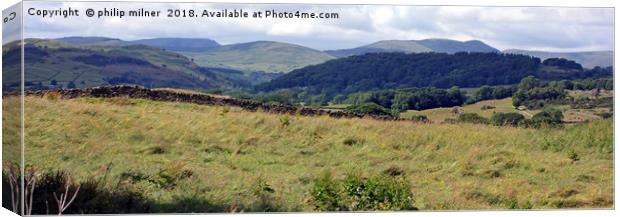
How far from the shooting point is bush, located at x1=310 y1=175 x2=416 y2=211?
19.7 metres

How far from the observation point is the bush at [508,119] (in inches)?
843

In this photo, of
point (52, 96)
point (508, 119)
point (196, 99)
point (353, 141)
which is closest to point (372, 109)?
point (353, 141)

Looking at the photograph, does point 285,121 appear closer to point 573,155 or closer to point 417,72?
point 417,72

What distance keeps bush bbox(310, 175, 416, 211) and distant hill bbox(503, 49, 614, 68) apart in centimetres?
360

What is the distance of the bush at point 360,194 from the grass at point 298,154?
24cm

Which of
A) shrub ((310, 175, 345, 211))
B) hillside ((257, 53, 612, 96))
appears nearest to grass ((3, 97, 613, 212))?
shrub ((310, 175, 345, 211))

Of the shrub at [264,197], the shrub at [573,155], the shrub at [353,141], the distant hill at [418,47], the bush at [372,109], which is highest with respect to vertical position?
the distant hill at [418,47]

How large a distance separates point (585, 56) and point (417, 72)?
2.98m

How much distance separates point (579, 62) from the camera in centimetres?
2178

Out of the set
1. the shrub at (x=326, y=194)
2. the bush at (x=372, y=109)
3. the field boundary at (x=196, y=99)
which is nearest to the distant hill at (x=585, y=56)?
the bush at (x=372, y=109)

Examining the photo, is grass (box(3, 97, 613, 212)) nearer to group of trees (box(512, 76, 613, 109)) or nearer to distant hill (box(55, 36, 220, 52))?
group of trees (box(512, 76, 613, 109))

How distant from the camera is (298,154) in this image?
20.3 m

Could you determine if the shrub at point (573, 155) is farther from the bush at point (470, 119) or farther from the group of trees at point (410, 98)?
the group of trees at point (410, 98)

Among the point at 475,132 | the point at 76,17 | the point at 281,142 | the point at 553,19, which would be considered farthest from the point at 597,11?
the point at 76,17
